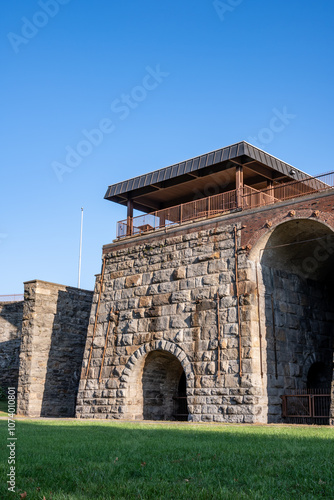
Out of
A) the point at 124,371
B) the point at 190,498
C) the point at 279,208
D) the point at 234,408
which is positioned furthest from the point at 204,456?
the point at 124,371

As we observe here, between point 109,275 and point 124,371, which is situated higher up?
point 109,275

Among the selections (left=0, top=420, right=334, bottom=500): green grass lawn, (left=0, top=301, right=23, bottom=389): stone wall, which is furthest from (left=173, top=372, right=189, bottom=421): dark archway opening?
(left=0, top=420, right=334, bottom=500): green grass lawn

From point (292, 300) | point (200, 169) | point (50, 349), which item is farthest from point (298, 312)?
point (50, 349)

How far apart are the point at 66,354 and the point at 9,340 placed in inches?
220

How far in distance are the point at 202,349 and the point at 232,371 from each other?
4.37 feet

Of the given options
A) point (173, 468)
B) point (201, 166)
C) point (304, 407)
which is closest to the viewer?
point (173, 468)

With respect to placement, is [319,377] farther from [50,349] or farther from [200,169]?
[50,349]

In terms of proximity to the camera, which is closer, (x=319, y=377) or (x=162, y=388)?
(x=319, y=377)

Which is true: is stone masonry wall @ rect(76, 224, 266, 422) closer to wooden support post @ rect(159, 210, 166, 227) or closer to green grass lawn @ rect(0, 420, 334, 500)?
wooden support post @ rect(159, 210, 166, 227)

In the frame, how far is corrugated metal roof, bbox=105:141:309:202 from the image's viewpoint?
1994cm

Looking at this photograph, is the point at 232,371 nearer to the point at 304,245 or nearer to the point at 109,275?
the point at 304,245

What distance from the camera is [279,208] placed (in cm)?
1731

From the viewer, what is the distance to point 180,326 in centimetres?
1858

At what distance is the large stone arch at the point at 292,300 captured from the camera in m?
17.1
